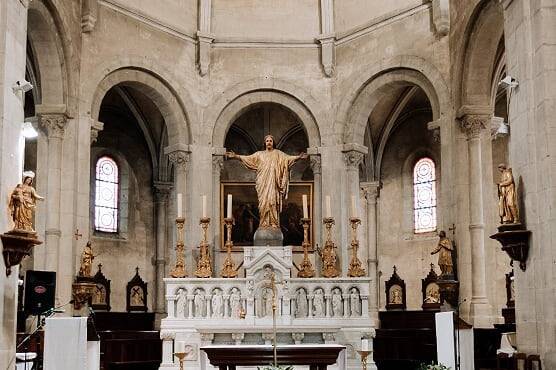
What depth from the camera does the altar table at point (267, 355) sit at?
1191cm

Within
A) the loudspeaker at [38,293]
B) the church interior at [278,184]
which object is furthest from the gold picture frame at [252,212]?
the loudspeaker at [38,293]

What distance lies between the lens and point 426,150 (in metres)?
25.7

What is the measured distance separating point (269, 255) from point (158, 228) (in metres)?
8.79

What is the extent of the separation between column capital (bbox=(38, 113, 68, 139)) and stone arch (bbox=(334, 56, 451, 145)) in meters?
7.33

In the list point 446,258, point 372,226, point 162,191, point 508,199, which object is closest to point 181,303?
point 446,258

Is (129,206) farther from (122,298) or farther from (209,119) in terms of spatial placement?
(209,119)

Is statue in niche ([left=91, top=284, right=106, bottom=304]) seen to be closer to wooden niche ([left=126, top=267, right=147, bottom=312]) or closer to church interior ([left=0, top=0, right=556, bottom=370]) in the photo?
church interior ([left=0, top=0, right=556, bottom=370])

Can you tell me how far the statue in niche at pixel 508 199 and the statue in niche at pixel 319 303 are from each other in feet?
18.1

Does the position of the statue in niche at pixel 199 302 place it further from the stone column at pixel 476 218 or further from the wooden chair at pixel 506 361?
the wooden chair at pixel 506 361

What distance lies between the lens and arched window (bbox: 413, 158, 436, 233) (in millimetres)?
25484

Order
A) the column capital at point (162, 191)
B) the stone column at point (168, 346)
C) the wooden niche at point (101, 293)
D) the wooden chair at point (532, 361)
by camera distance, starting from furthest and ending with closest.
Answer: the column capital at point (162, 191)
the wooden niche at point (101, 293)
the stone column at point (168, 346)
the wooden chair at point (532, 361)

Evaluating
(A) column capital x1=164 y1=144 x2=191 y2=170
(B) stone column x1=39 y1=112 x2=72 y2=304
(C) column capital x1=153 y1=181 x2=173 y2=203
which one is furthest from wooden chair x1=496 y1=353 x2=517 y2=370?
(C) column capital x1=153 y1=181 x2=173 y2=203

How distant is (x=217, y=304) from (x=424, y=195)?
33.7ft

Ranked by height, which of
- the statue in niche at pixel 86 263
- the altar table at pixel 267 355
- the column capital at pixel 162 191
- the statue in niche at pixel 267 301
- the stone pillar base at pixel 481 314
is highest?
the column capital at pixel 162 191
